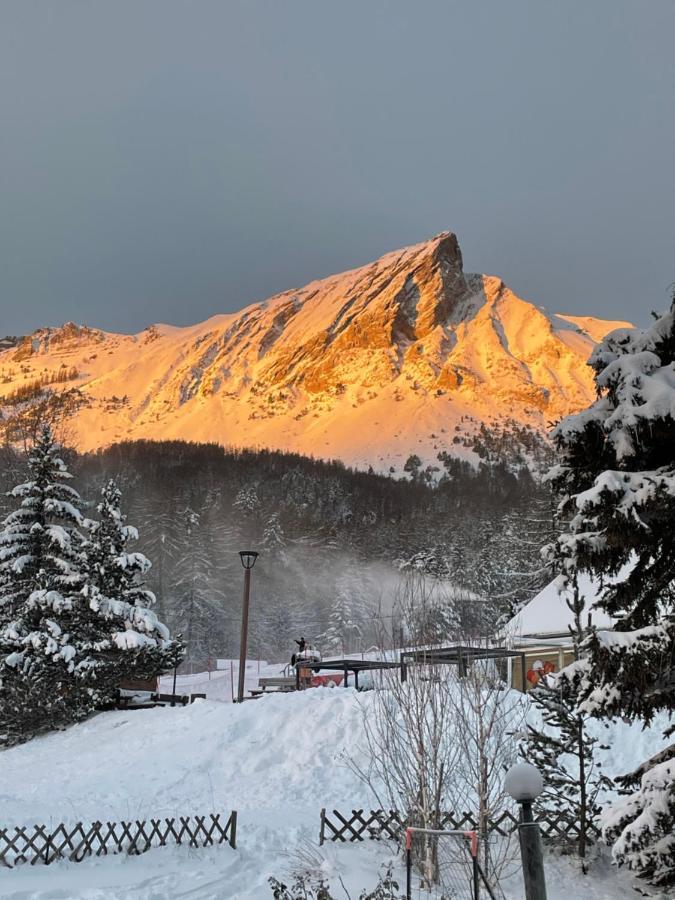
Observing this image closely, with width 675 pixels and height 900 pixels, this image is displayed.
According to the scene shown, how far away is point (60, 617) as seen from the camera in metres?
23.2

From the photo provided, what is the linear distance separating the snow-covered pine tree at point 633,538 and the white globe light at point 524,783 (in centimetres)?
139

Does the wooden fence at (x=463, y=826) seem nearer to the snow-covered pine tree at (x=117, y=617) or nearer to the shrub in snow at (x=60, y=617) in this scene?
the snow-covered pine tree at (x=117, y=617)

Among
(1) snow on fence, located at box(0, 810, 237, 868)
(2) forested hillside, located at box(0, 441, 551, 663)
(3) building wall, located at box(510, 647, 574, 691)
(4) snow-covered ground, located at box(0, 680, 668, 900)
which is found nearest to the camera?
(4) snow-covered ground, located at box(0, 680, 668, 900)

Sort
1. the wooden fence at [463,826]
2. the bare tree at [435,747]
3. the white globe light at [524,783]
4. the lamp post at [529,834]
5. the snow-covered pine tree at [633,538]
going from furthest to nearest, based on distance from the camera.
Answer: the wooden fence at [463,826] < the bare tree at [435,747] < the snow-covered pine tree at [633,538] < the white globe light at [524,783] < the lamp post at [529,834]

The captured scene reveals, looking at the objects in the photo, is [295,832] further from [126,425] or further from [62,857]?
[126,425]

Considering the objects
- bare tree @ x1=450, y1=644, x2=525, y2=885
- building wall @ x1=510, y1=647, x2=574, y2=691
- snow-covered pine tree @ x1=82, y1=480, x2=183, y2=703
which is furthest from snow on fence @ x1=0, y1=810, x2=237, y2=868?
building wall @ x1=510, y1=647, x2=574, y2=691

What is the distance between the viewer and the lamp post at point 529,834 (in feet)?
19.6

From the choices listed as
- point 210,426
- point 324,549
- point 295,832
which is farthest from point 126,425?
point 295,832

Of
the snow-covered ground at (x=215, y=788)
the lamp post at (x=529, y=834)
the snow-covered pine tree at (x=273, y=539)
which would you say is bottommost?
the snow-covered ground at (x=215, y=788)

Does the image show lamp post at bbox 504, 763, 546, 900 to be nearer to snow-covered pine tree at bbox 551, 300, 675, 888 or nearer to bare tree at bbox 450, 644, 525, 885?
snow-covered pine tree at bbox 551, 300, 675, 888

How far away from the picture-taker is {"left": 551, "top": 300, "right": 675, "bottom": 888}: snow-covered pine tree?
7008 millimetres

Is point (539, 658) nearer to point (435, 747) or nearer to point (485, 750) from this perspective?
point (485, 750)

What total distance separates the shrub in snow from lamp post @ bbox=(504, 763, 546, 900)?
18.5 meters

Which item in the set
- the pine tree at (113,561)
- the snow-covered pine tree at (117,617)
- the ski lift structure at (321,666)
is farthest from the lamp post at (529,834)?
the pine tree at (113,561)
